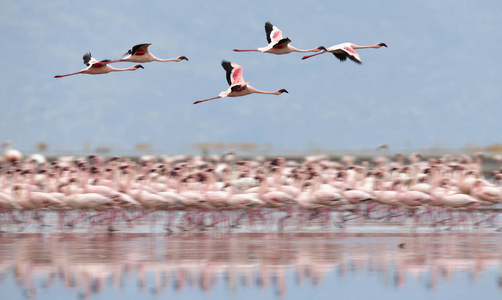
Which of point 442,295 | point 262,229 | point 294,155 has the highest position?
point 294,155

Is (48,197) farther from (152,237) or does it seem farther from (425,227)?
(425,227)

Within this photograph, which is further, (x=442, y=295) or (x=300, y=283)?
(x=300, y=283)

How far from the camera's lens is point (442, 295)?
539 inches

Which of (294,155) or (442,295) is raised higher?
(294,155)

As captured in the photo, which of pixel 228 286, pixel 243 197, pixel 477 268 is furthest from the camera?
pixel 243 197

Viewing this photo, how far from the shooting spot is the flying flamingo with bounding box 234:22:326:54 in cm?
2256

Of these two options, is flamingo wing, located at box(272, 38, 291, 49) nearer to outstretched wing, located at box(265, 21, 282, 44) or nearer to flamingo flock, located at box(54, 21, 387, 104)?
flamingo flock, located at box(54, 21, 387, 104)

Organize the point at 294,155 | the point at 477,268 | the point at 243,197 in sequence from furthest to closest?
the point at 294,155, the point at 243,197, the point at 477,268

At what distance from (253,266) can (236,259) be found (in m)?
1.00

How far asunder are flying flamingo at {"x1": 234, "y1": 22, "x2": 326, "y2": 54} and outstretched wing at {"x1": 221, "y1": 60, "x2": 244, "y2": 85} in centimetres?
57

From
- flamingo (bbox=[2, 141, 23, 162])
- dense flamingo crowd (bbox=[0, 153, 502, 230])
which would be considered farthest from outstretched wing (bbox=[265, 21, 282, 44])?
flamingo (bbox=[2, 141, 23, 162])

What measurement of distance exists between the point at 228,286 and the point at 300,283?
1.08m

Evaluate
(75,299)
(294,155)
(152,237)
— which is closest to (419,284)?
(75,299)

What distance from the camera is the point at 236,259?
17.4 meters
